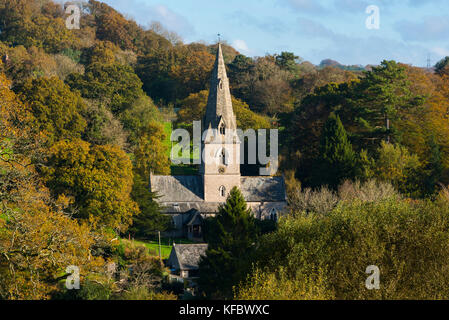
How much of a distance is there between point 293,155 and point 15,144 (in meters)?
40.5

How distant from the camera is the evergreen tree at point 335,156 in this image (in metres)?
53.8

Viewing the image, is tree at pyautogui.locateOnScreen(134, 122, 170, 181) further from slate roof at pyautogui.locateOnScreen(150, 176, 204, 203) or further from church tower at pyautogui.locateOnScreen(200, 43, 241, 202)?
church tower at pyautogui.locateOnScreen(200, 43, 241, 202)

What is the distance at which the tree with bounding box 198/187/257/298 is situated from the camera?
3634cm

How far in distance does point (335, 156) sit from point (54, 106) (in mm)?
26073

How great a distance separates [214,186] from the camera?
177ft

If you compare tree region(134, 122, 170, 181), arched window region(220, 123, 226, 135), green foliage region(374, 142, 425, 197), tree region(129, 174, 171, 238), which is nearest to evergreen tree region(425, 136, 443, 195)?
green foliage region(374, 142, 425, 197)

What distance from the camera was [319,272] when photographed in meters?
25.7

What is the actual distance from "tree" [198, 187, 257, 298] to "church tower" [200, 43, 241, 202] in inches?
454

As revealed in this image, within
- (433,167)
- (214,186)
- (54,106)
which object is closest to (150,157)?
(214,186)

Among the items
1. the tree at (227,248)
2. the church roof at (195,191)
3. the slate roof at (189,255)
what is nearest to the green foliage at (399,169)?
the church roof at (195,191)

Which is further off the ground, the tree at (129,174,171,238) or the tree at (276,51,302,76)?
the tree at (276,51,302,76)

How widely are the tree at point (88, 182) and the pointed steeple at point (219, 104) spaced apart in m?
13.1

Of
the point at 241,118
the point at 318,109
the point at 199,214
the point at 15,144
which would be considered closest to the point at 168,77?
the point at 241,118
